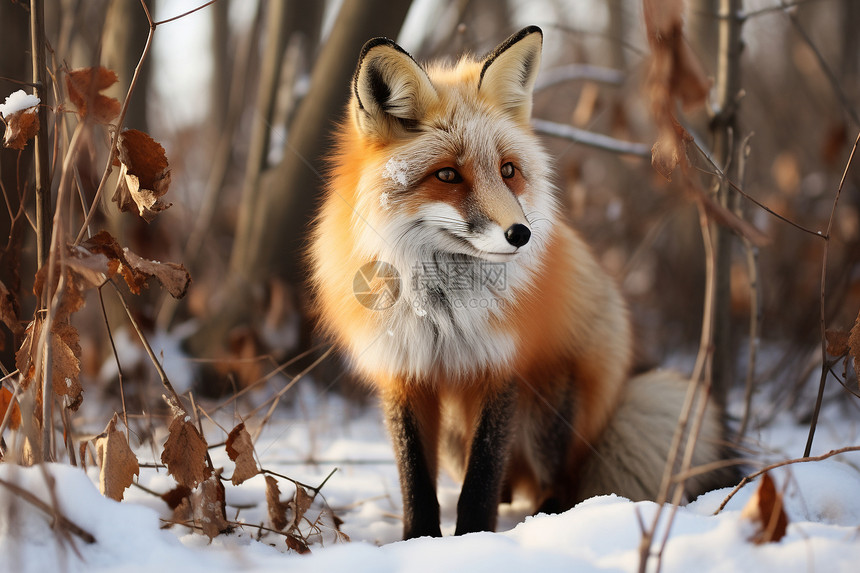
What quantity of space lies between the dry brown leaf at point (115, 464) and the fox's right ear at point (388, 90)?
1242mm

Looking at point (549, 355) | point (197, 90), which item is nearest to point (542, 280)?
point (549, 355)

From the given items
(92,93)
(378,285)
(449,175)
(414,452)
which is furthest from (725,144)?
(92,93)

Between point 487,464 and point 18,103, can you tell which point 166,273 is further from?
point 487,464

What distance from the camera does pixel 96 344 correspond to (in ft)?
13.8

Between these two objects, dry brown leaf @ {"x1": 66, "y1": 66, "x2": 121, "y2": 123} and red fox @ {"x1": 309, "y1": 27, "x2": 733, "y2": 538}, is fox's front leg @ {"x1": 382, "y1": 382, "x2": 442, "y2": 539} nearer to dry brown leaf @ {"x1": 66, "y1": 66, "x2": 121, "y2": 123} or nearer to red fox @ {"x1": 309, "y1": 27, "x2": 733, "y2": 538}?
red fox @ {"x1": 309, "y1": 27, "x2": 733, "y2": 538}

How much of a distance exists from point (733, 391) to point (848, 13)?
4.66m

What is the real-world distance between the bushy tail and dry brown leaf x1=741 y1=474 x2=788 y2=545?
1.14 metres

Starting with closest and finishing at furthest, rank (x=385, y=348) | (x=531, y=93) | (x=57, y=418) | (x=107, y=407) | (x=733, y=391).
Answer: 1. (x=385, y=348)
2. (x=531, y=93)
3. (x=57, y=418)
4. (x=107, y=407)
5. (x=733, y=391)

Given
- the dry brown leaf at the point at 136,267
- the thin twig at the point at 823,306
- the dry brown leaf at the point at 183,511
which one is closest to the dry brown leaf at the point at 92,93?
the dry brown leaf at the point at 136,267

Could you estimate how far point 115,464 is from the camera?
1764mm

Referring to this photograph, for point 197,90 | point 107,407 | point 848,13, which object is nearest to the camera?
point 107,407

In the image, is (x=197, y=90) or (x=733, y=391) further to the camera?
(x=197, y=90)

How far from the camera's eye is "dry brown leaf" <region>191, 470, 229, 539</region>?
184 cm

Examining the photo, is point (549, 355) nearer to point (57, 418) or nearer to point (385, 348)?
point (385, 348)
